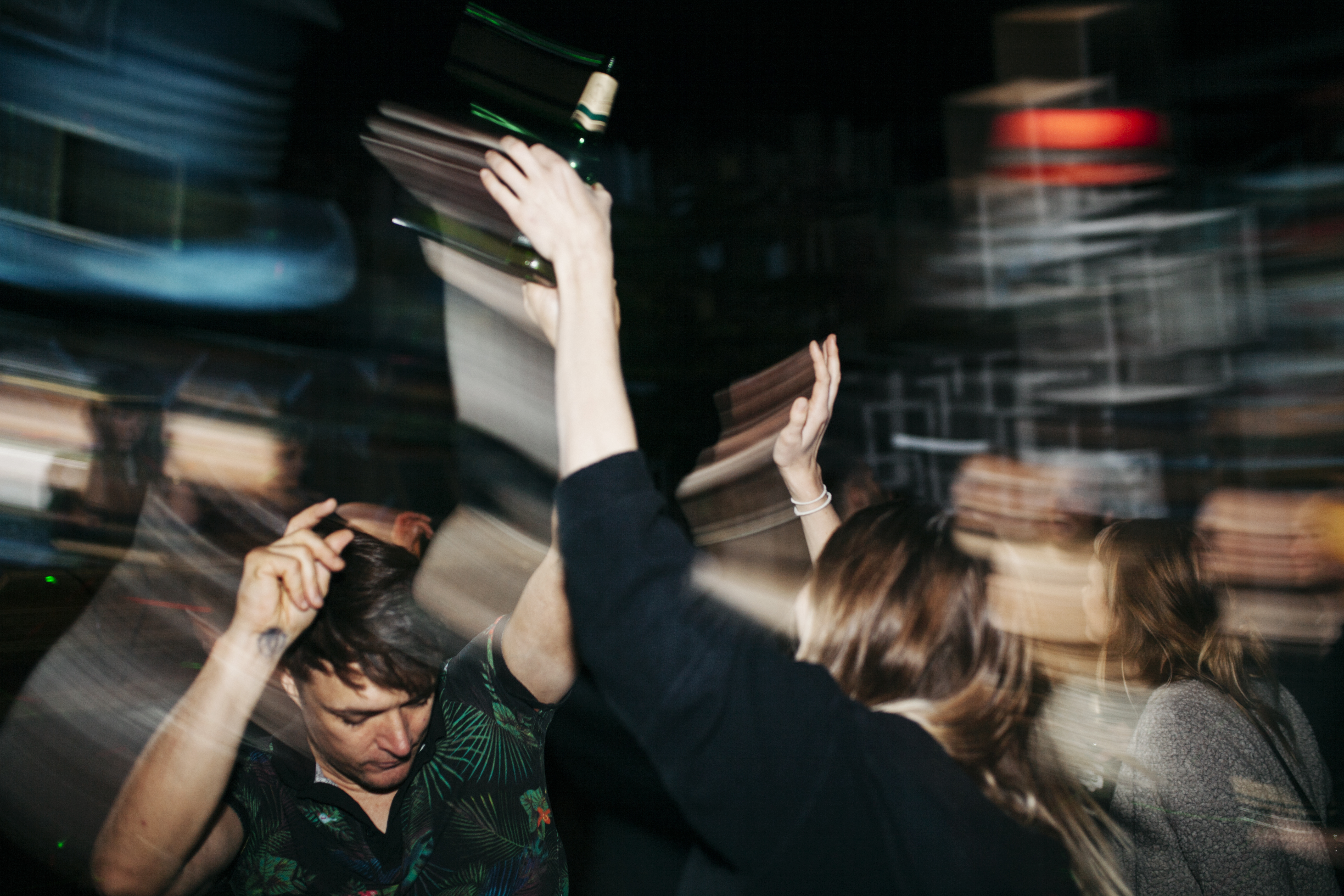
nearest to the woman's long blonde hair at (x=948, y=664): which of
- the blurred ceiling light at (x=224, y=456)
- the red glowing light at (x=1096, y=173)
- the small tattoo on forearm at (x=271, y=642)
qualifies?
the small tattoo on forearm at (x=271, y=642)

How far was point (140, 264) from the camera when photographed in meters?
1.80

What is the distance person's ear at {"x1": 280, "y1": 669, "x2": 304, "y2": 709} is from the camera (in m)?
0.85

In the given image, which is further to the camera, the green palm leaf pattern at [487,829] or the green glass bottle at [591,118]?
the green palm leaf pattern at [487,829]

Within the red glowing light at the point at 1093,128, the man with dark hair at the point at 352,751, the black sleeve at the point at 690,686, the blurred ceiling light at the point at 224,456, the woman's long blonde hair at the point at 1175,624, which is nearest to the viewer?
the black sleeve at the point at 690,686

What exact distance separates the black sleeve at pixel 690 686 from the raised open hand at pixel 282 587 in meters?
0.39

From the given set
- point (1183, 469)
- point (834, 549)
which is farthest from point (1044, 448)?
point (834, 549)

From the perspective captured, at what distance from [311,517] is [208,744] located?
26 cm

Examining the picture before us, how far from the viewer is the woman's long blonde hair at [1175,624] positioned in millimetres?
1067

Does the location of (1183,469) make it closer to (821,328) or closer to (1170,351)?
(1170,351)

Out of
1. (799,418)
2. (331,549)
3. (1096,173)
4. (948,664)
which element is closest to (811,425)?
(799,418)

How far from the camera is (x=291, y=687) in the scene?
87cm

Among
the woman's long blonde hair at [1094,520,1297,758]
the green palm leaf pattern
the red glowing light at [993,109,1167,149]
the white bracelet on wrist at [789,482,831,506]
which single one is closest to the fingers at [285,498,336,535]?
the green palm leaf pattern

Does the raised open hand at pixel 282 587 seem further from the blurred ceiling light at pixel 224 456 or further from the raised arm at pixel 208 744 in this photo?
the blurred ceiling light at pixel 224 456

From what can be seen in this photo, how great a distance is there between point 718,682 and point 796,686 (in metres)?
0.07
